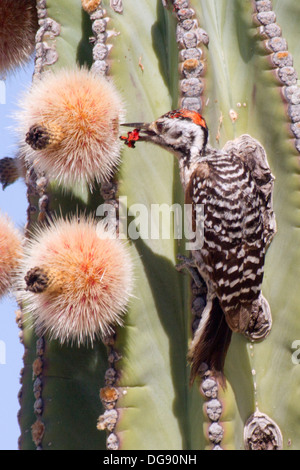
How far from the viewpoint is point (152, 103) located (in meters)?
2.84

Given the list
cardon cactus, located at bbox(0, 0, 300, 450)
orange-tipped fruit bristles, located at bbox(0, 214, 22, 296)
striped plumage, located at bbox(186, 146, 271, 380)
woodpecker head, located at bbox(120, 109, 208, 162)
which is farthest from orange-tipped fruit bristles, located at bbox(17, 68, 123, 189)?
striped plumage, located at bbox(186, 146, 271, 380)

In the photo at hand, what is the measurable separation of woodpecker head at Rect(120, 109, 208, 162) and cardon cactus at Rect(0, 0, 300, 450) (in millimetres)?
42

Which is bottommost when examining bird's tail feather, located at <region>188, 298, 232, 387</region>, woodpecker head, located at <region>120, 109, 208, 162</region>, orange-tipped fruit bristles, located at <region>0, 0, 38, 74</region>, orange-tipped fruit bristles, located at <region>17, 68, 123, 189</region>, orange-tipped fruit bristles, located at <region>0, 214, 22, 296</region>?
bird's tail feather, located at <region>188, 298, 232, 387</region>

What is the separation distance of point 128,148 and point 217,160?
0.33 meters

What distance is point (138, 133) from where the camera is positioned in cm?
261

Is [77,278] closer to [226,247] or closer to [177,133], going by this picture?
[226,247]

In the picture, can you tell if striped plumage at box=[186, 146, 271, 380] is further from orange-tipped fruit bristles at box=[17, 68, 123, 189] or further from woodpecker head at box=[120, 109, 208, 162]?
orange-tipped fruit bristles at box=[17, 68, 123, 189]

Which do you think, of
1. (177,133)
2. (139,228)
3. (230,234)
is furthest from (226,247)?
(177,133)

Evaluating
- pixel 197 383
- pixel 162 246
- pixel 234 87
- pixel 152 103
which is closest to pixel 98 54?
pixel 152 103

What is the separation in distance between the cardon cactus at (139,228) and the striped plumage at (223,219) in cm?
5

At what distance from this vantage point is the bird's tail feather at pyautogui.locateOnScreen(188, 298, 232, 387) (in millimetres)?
2420

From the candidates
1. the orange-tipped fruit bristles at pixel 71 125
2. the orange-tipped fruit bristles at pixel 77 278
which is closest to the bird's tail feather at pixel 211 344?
the orange-tipped fruit bristles at pixel 77 278

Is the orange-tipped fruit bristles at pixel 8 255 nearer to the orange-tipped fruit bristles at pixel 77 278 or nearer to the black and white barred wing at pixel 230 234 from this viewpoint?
the orange-tipped fruit bristles at pixel 77 278
